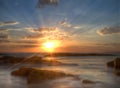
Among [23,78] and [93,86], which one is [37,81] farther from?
[93,86]

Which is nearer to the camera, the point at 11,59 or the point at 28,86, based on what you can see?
the point at 28,86

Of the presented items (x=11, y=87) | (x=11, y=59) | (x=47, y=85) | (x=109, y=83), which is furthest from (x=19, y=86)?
(x=11, y=59)

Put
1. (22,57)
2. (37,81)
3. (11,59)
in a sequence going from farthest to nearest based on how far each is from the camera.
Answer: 1. (22,57)
2. (11,59)
3. (37,81)

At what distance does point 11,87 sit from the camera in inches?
242

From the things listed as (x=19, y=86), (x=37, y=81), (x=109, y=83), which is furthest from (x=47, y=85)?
(x=109, y=83)

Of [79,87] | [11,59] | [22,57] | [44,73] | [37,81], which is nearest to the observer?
[79,87]

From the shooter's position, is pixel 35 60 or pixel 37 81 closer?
pixel 37 81

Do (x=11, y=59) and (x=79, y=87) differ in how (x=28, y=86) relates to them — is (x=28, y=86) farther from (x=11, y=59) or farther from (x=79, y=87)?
(x=11, y=59)

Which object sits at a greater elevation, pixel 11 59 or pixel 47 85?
pixel 11 59

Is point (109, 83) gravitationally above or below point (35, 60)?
below

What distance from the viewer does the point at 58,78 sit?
23.7 feet

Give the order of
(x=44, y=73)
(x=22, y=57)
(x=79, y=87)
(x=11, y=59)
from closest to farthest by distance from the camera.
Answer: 1. (x=79, y=87)
2. (x=44, y=73)
3. (x=11, y=59)
4. (x=22, y=57)

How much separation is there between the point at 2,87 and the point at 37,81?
1069 mm

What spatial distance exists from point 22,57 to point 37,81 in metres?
7.72
